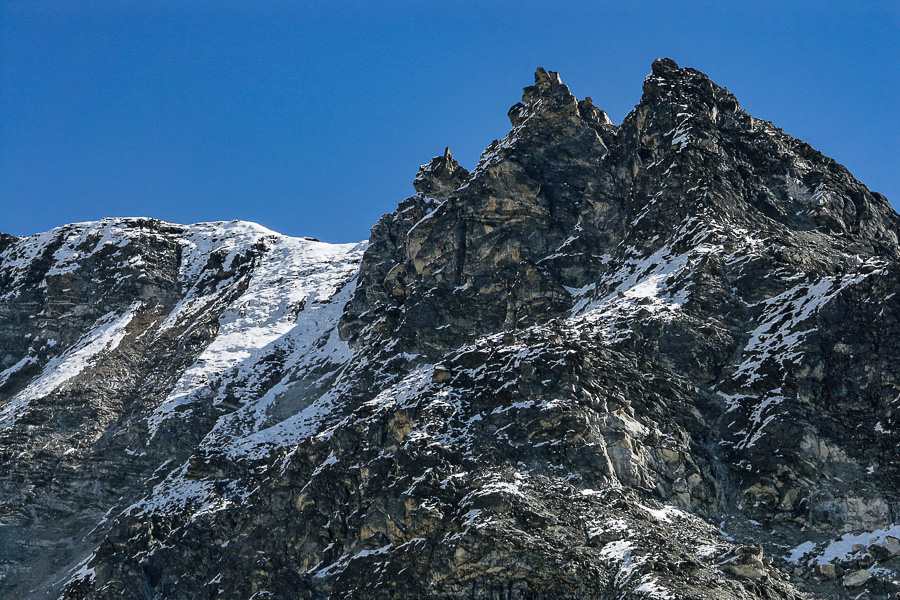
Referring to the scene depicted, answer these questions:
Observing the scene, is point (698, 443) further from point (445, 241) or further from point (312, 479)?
point (445, 241)

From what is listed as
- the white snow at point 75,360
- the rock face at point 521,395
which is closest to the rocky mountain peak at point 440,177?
the rock face at point 521,395

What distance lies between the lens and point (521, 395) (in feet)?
311

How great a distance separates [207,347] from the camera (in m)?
150

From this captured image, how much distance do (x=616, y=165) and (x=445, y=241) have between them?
20636mm

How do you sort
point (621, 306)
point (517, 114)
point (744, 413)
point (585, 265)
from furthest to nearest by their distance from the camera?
point (517, 114) < point (585, 265) < point (621, 306) < point (744, 413)

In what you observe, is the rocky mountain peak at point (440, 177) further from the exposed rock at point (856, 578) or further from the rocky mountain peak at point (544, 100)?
the exposed rock at point (856, 578)

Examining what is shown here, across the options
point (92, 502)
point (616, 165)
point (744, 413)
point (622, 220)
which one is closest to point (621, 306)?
point (744, 413)

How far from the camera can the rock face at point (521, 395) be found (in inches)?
3337

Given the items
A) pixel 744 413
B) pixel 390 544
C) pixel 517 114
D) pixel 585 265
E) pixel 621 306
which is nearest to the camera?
pixel 390 544

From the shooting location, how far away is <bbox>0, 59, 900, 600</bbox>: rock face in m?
84.8

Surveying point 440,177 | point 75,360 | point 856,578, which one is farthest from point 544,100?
point 856,578

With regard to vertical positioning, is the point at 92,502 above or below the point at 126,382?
below

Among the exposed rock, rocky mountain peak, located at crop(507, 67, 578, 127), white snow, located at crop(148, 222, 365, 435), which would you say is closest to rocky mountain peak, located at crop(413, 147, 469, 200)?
rocky mountain peak, located at crop(507, 67, 578, 127)

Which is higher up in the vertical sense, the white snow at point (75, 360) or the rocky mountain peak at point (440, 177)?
the rocky mountain peak at point (440, 177)
